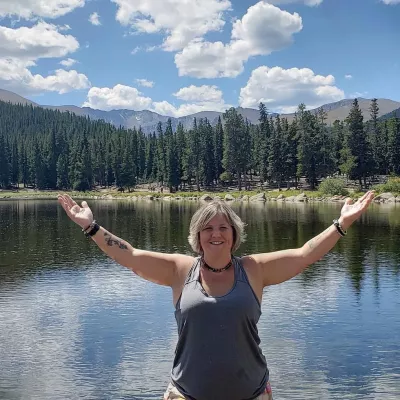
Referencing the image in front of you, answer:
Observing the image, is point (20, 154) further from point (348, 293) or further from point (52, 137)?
point (348, 293)

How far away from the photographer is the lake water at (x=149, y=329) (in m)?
15.5

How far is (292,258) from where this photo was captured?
17.2 feet

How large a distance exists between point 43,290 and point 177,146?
418 feet

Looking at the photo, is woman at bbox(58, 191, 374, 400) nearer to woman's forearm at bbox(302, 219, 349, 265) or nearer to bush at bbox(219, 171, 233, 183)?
woman's forearm at bbox(302, 219, 349, 265)

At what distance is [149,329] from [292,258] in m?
16.6

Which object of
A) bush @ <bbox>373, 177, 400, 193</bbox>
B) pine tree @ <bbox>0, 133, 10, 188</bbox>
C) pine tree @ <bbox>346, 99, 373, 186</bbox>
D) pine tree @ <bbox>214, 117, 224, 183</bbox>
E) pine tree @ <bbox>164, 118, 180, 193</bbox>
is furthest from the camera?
pine tree @ <bbox>0, 133, 10, 188</bbox>

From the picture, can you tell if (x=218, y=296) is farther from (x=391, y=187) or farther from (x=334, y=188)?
(x=334, y=188)

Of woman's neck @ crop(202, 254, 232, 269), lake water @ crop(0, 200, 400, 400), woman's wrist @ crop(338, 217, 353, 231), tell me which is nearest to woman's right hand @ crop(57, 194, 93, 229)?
woman's neck @ crop(202, 254, 232, 269)

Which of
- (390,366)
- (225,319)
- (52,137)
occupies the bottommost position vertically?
(390,366)

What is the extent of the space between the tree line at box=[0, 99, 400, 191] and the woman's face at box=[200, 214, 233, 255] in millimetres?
113436

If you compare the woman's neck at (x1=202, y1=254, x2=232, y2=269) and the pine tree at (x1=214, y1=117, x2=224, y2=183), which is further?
the pine tree at (x1=214, y1=117, x2=224, y2=183)

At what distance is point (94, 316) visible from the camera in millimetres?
23000

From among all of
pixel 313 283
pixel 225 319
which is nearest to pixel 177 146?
pixel 313 283

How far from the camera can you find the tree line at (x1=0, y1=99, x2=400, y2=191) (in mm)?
122000
